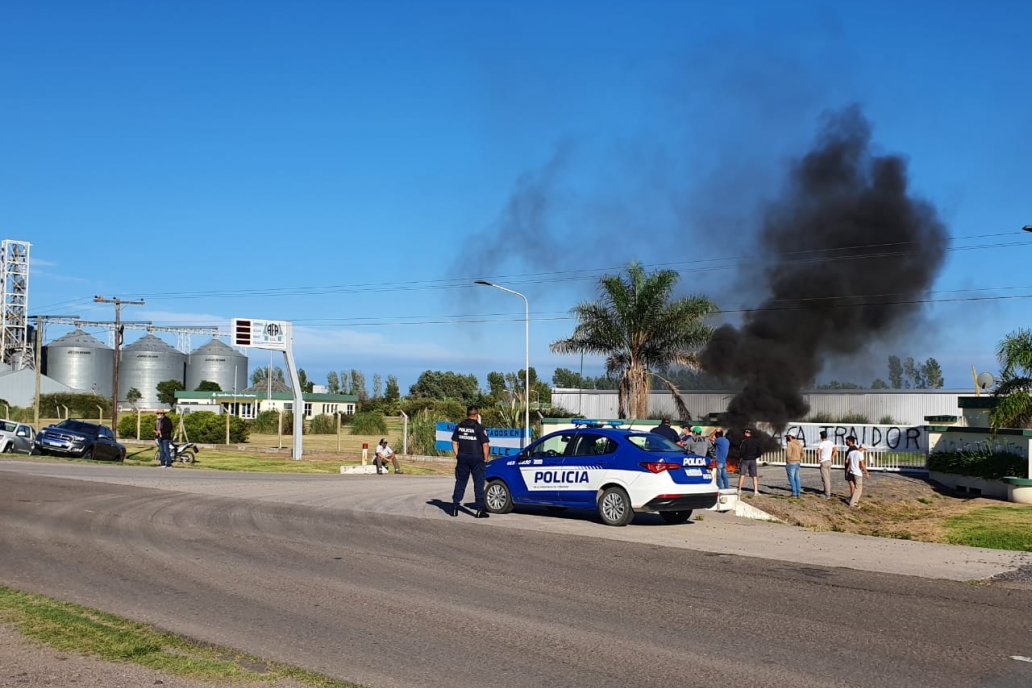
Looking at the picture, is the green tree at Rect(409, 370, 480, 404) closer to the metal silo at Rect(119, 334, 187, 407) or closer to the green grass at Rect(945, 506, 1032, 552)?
the metal silo at Rect(119, 334, 187, 407)

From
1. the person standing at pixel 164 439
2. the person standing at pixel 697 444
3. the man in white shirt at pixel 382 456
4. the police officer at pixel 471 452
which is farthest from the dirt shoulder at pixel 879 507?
the person standing at pixel 164 439

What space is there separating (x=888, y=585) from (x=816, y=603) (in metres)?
1.51

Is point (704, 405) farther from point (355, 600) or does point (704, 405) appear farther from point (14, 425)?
point (355, 600)

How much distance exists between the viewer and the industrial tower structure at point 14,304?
347ft

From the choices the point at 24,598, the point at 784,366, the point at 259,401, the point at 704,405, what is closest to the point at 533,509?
the point at 24,598

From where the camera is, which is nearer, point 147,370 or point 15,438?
point 15,438

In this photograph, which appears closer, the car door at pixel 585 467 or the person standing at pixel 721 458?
the car door at pixel 585 467

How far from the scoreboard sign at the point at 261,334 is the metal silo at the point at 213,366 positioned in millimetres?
81559

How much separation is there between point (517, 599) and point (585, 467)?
250 inches

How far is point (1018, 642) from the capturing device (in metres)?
7.22

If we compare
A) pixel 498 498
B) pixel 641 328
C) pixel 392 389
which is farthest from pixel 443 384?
pixel 498 498

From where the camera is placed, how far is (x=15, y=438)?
114 ft

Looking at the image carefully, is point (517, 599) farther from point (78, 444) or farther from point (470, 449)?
point (78, 444)

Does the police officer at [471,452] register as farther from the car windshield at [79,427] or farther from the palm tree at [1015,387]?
the car windshield at [79,427]
